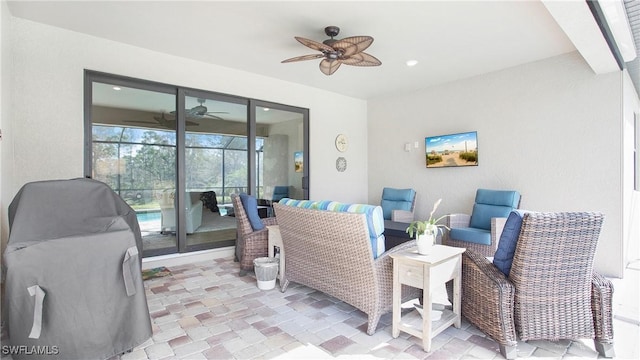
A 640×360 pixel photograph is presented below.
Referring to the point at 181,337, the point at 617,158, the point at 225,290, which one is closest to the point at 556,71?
the point at 617,158

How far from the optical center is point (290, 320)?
259 centimetres

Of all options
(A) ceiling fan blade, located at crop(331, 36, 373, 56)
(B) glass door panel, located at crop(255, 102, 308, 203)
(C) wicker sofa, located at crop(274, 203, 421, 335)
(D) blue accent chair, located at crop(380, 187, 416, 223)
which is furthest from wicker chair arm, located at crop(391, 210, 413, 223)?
(A) ceiling fan blade, located at crop(331, 36, 373, 56)

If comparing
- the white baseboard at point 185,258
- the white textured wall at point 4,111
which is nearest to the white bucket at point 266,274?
the white baseboard at point 185,258

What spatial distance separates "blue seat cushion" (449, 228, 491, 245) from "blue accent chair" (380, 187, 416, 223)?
3.31ft

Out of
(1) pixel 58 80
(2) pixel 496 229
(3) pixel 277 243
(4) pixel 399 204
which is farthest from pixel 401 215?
(1) pixel 58 80

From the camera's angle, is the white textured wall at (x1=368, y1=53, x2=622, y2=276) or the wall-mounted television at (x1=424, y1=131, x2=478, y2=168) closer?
the white textured wall at (x1=368, y1=53, x2=622, y2=276)

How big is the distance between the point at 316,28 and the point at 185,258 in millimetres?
3414

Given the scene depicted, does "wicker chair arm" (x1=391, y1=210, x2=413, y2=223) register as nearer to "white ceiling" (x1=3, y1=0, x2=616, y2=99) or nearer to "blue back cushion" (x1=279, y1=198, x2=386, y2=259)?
"white ceiling" (x1=3, y1=0, x2=616, y2=99)

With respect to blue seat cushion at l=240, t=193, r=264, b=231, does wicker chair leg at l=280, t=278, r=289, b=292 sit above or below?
below

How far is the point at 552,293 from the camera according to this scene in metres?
2.02

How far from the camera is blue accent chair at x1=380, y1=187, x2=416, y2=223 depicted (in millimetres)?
5304

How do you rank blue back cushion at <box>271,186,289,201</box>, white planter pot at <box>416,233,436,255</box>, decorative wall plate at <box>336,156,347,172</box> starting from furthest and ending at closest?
decorative wall plate at <box>336,156,347,172</box>, blue back cushion at <box>271,186,289,201</box>, white planter pot at <box>416,233,436,255</box>

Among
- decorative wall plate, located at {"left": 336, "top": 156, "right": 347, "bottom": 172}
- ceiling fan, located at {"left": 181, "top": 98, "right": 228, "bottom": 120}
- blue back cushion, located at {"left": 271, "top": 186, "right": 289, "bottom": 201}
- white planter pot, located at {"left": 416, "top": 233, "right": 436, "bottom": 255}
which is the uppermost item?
ceiling fan, located at {"left": 181, "top": 98, "right": 228, "bottom": 120}

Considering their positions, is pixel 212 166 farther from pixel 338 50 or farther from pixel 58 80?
pixel 338 50
